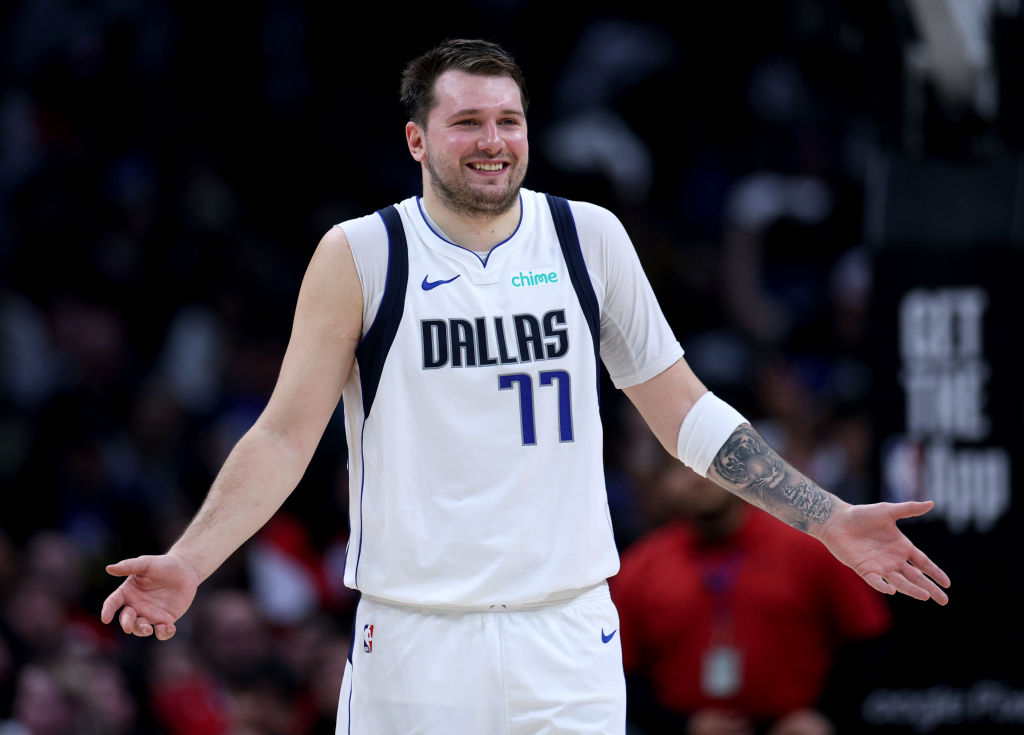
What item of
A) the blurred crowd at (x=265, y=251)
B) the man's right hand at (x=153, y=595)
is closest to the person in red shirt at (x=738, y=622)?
the blurred crowd at (x=265, y=251)

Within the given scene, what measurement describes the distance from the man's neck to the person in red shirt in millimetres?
2997

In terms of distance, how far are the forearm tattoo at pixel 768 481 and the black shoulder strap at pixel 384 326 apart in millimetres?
1025

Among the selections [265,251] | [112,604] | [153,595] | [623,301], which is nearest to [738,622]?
[623,301]

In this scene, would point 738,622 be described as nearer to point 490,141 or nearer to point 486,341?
point 486,341

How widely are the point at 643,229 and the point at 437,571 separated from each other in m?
9.03

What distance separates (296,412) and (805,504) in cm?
147

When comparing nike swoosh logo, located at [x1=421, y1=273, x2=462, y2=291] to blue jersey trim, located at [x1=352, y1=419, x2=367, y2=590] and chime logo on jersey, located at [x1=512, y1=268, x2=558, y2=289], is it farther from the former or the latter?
blue jersey trim, located at [x1=352, y1=419, x2=367, y2=590]

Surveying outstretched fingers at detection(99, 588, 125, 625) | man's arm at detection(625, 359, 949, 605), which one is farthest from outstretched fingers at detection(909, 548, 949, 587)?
outstretched fingers at detection(99, 588, 125, 625)

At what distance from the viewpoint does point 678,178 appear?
13539mm

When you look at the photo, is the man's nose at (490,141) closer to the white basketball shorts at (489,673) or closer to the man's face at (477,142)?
the man's face at (477,142)

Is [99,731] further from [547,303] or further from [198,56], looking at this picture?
[198,56]

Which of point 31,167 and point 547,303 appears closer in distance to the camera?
point 547,303

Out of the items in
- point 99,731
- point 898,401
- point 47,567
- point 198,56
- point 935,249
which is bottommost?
point 99,731

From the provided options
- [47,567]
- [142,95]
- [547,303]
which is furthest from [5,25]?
[547,303]
